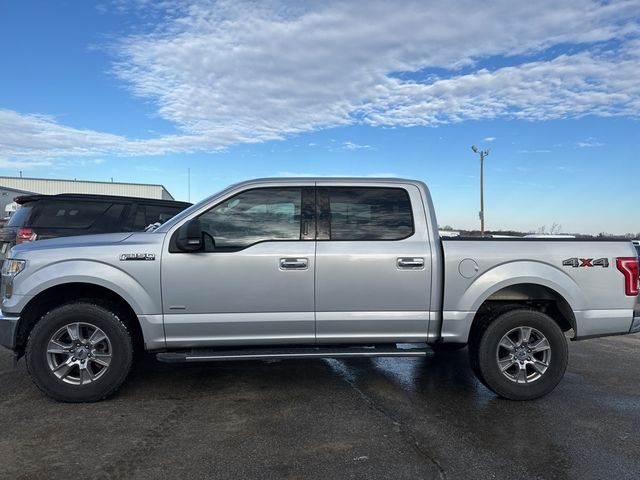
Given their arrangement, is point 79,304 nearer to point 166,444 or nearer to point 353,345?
point 166,444

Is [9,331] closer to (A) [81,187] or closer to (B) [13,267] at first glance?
(B) [13,267]

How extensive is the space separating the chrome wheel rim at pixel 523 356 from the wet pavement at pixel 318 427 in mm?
268

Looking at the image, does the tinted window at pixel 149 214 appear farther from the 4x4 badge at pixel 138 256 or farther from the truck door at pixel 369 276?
the truck door at pixel 369 276

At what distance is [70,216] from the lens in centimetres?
775

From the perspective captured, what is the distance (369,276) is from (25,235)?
552 cm

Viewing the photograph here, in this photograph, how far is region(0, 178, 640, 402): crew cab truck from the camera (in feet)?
14.5

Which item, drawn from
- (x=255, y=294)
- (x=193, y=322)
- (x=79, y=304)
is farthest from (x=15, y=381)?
(x=255, y=294)

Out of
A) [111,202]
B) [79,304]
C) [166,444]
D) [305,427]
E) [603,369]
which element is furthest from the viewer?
[111,202]

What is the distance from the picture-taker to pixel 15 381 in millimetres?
5121

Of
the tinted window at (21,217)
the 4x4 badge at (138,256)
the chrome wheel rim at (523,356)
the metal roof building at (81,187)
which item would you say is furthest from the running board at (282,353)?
the metal roof building at (81,187)

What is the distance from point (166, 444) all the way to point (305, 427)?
1.05 m

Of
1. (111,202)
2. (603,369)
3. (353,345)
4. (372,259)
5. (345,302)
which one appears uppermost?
(111,202)

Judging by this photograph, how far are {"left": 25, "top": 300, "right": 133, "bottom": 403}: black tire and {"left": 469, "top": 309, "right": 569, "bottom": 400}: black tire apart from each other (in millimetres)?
3192

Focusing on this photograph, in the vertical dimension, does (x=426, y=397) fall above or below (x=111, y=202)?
below
